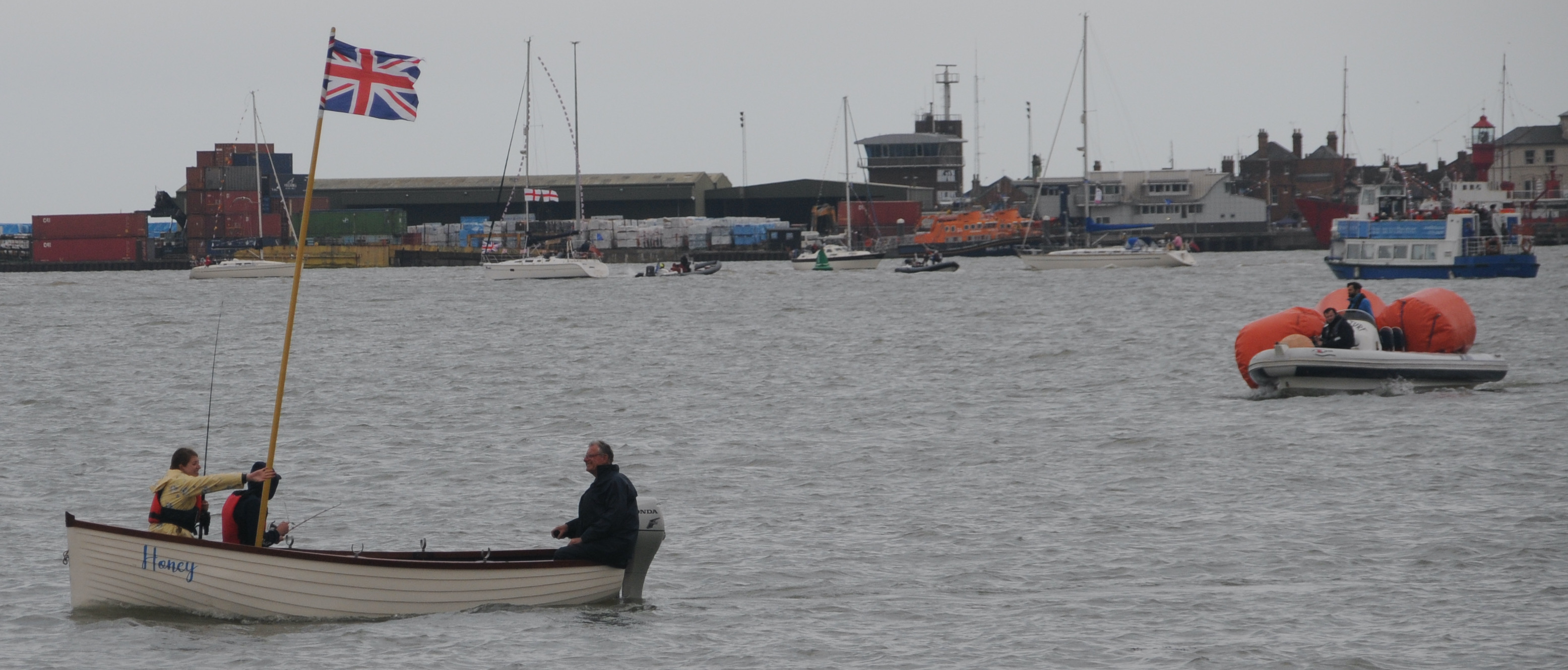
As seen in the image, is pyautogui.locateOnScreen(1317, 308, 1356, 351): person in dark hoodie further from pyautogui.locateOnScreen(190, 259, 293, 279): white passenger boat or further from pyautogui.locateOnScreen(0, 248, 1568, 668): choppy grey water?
pyautogui.locateOnScreen(190, 259, 293, 279): white passenger boat

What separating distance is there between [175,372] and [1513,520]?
3720cm

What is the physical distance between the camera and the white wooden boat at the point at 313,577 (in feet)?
48.7

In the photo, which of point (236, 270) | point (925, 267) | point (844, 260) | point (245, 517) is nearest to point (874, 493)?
point (245, 517)

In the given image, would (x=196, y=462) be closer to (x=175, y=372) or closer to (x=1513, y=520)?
(x=1513, y=520)

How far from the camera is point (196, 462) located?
15.1 meters

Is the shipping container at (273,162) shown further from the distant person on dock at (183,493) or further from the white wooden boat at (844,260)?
the distant person on dock at (183,493)

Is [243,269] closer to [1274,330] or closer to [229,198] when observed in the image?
[229,198]

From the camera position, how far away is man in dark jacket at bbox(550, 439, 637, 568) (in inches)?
595

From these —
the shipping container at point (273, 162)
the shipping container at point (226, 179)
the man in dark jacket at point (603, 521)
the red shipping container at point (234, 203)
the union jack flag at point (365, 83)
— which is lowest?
the man in dark jacket at point (603, 521)

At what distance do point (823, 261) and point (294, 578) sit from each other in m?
104

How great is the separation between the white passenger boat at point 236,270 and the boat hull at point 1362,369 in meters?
104

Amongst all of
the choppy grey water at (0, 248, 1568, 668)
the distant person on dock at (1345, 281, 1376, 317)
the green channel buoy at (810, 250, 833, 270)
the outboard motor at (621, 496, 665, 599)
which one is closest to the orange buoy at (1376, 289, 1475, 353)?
the distant person on dock at (1345, 281, 1376, 317)

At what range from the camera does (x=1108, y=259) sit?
11175 centimetres

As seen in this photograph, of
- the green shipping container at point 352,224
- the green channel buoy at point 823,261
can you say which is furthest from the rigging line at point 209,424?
the green shipping container at point 352,224
